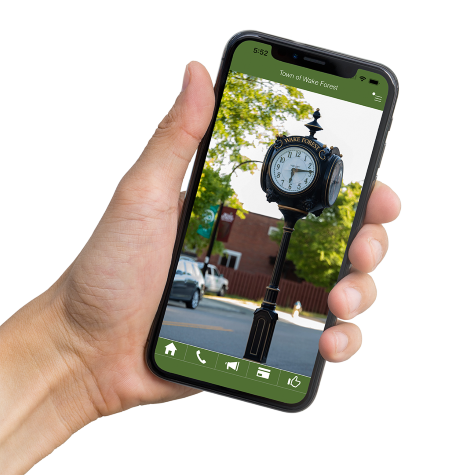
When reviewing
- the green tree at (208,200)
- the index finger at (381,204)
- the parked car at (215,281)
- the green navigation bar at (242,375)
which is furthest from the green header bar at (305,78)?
the green navigation bar at (242,375)

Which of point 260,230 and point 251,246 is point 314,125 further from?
point 251,246

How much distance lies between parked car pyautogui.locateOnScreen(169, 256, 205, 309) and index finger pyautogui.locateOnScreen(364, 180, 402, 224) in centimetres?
137

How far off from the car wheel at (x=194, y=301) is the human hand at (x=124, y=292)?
0.24 meters

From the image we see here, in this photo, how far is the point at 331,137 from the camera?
317 cm

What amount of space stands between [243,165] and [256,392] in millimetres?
1651

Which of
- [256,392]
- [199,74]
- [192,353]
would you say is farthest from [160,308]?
[199,74]

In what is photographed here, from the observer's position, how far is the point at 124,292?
3201 millimetres

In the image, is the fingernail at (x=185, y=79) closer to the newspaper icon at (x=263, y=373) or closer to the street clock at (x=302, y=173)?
the street clock at (x=302, y=173)

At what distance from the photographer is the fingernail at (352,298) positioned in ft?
10.5

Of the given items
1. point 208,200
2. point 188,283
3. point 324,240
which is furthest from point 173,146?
point 324,240

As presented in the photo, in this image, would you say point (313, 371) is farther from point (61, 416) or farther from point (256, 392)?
point (61, 416)

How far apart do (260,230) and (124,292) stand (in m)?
1.11

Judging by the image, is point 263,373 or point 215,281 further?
point 215,281

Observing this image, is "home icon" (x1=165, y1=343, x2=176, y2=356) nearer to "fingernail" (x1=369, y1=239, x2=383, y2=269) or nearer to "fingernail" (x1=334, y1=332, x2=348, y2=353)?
"fingernail" (x1=334, y1=332, x2=348, y2=353)
